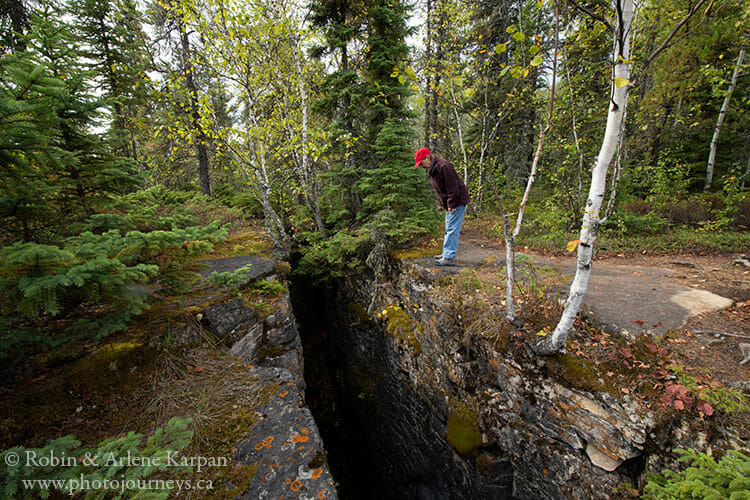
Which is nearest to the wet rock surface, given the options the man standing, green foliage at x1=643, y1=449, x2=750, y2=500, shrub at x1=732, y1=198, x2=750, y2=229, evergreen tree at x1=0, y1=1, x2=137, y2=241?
evergreen tree at x1=0, y1=1, x2=137, y2=241

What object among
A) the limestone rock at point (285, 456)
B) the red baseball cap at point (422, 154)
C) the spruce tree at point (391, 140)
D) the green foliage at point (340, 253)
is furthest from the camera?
the spruce tree at point (391, 140)

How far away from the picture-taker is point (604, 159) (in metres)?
2.56

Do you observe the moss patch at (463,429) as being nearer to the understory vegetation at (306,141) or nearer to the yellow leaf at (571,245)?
the understory vegetation at (306,141)

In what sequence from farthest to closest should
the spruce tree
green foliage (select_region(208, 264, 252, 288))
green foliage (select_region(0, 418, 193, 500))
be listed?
the spruce tree → green foliage (select_region(208, 264, 252, 288)) → green foliage (select_region(0, 418, 193, 500))

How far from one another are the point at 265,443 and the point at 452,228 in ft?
15.6

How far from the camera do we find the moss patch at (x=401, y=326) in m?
5.95

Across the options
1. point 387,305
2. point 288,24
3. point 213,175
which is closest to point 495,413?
point 387,305

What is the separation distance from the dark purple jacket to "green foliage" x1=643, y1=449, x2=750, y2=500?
423cm

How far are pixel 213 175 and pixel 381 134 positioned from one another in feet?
56.5

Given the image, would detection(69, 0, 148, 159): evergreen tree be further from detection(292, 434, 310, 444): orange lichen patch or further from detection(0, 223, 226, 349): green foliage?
detection(292, 434, 310, 444): orange lichen patch

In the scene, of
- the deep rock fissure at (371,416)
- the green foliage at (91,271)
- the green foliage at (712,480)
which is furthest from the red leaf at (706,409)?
the green foliage at (91,271)

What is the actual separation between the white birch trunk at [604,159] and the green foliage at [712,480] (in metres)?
1.35

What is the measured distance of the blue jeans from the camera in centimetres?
543

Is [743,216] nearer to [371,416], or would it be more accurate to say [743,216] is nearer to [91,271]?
[371,416]
